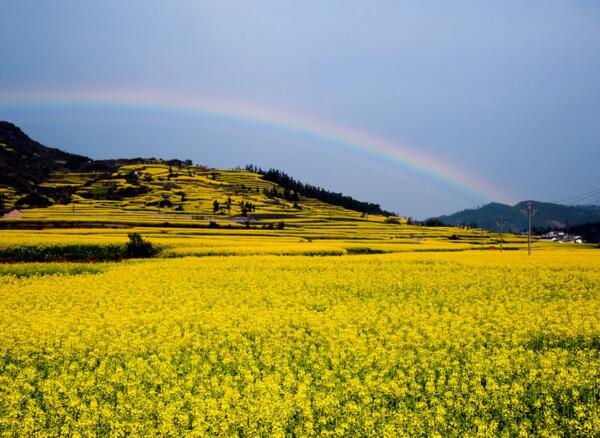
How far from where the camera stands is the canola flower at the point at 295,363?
8.27 meters

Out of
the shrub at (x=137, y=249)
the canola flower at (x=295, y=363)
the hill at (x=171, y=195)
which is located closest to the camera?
the canola flower at (x=295, y=363)

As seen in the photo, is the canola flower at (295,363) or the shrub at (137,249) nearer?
the canola flower at (295,363)

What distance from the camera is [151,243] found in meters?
41.7

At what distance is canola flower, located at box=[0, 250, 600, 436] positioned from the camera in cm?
827

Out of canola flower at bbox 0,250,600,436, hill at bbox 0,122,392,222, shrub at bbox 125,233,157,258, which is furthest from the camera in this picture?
hill at bbox 0,122,392,222

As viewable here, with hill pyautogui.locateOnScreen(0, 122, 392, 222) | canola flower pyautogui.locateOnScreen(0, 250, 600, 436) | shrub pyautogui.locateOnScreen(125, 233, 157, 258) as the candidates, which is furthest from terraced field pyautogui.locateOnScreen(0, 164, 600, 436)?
hill pyautogui.locateOnScreen(0, 122, 392, 222)

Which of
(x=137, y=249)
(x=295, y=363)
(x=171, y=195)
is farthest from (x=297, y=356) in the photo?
(x=171, y=195)

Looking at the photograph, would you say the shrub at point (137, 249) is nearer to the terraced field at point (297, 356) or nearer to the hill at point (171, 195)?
the terraced field at point (297, 356)

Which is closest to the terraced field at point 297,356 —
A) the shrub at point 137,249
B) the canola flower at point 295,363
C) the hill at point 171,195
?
the canola flower at point 295,363

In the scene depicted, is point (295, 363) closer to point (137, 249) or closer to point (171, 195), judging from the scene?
point (137, 249)

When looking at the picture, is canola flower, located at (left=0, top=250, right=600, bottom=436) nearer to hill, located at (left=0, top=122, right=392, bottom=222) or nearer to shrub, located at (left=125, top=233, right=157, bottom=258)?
shrub, located at (left=125, top=233, right=157, bottom=258)

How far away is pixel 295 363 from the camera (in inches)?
425

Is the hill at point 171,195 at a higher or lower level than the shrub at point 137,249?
higher

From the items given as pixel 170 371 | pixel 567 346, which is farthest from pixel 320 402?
pixel 567 346
